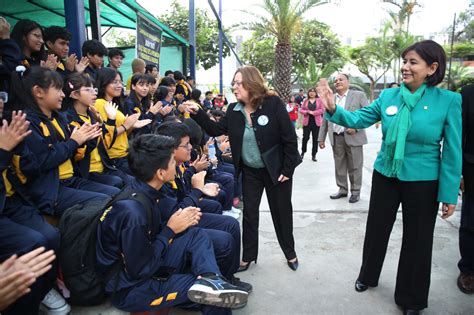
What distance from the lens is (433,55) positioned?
2305 millimetres

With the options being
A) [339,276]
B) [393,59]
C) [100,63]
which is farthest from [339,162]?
[393,59]

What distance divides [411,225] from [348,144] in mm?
2518

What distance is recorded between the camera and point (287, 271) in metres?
3.05

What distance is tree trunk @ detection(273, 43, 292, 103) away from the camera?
14.0 metres

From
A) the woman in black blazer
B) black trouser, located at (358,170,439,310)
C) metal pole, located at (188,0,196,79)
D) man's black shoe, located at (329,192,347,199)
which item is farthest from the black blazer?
metal pole, located at (188,0,196,79)

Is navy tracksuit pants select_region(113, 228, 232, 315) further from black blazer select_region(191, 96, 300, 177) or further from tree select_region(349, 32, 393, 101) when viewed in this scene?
tree select_region(349, 32, 393, 101)

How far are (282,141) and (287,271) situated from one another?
111cm

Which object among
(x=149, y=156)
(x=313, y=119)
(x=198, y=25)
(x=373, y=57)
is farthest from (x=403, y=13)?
(x=149, y=156)

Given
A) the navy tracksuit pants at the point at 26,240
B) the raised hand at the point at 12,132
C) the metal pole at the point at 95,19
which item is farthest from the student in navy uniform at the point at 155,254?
the metal pole at the point at 95,19

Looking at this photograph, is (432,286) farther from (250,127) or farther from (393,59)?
(393,59)

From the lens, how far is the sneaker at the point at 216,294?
5.91ft

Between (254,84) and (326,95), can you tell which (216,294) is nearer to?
(326,95)

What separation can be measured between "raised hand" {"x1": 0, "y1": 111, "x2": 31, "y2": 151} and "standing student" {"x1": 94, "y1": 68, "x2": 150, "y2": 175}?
59.4 inches

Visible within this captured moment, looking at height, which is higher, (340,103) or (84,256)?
(340,103)
